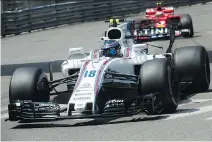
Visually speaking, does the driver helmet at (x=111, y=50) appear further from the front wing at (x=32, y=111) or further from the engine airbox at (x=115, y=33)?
the front wing at (x=32, y=111)

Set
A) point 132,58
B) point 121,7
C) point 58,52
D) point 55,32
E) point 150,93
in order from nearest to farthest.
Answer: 1. point 150,93
2. point 132,58
3. point 58,52
4. point 55,32
5. point 121,7

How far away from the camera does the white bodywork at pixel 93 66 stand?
9683 mm

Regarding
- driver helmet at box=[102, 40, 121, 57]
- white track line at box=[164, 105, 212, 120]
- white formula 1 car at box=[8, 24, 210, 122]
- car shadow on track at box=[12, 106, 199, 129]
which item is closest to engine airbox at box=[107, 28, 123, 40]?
white formula 1 car at box=[8, 24, 210, 122]

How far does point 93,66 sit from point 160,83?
1.18 metres

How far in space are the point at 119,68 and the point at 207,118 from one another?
220cm

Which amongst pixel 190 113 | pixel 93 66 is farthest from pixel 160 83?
pixel 93 66

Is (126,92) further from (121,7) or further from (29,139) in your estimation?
(121,7)

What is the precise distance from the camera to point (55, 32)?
3184cm

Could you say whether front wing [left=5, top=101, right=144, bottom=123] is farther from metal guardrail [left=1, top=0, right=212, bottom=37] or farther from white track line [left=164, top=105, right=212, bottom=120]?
metal guardrail [left=1, top=0, right=212, bottom=37]

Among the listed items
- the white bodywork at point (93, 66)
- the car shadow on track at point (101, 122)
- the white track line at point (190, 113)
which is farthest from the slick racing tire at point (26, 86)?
the white track line at point (190, 113)

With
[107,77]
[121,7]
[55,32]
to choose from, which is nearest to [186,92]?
[107,77]

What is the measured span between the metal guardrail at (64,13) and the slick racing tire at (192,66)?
71.5ft

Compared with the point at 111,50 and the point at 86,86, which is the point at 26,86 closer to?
the point at 86,86

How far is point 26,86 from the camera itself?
35.0ft
